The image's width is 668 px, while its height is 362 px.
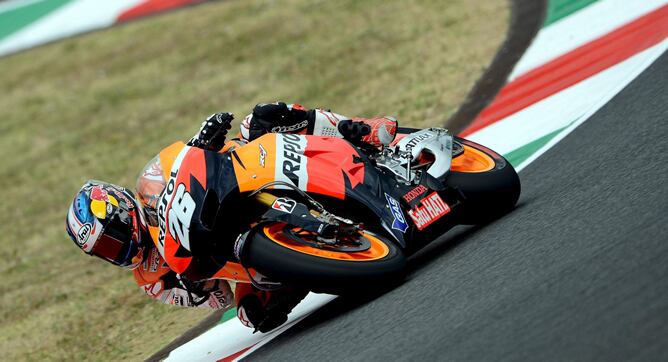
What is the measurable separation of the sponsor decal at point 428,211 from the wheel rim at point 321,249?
379 millimetres

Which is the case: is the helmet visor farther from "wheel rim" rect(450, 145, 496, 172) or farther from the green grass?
"wheel rim" rect(450, 145, 496, 172)

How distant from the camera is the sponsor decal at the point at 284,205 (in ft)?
17.3

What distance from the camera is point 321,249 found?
517cm

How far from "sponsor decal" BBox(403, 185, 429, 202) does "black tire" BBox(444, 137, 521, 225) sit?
0.21 m

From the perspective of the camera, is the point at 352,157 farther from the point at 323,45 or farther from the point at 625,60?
the point at 323,45

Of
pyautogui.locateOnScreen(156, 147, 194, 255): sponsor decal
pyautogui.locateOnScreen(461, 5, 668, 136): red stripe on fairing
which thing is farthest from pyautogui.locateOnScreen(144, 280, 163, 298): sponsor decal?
pyautogui.locateOnScreen(461, 5, 668, 136): red stripe on fairing

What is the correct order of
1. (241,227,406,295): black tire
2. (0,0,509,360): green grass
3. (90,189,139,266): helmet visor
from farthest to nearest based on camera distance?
1. (0,0,509,360): green grass
2. (90,189,139,266): helmet visor
3. (241,227,406,295): black tire

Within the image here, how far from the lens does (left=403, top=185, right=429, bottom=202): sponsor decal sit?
18.8 ft

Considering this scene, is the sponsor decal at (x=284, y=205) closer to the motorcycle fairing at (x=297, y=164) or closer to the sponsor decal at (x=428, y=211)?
the motorcycle fairing at (x=297, y=164)

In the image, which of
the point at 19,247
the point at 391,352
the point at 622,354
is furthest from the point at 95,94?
the point at 622,354

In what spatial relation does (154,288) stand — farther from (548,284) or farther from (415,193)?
(548,284)

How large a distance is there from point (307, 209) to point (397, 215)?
0.55 meters

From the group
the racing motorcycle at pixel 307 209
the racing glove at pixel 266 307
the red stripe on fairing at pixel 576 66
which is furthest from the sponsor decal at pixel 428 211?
the red stripe on fairing at pixel 576 66

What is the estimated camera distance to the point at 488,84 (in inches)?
394
